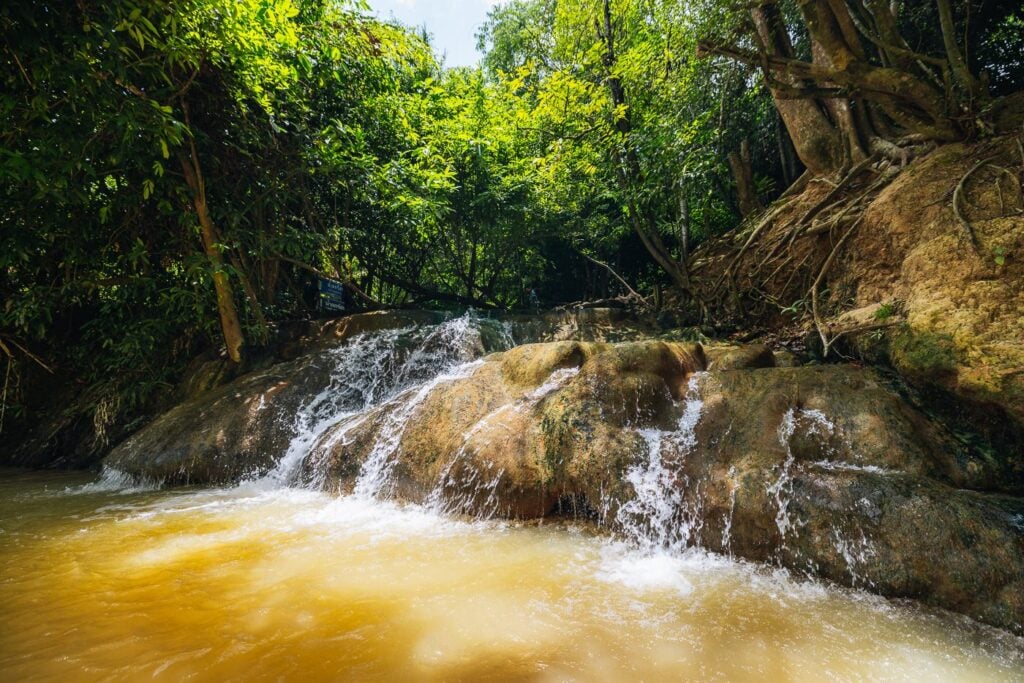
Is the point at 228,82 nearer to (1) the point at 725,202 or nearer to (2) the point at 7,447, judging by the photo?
(2) the point at 7,447

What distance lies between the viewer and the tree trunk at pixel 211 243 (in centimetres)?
588

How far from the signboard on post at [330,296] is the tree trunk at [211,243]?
2273 millimetres

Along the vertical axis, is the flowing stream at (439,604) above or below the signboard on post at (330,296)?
below

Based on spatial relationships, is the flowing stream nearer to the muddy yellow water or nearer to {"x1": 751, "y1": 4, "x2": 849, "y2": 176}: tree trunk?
the muddy yellow water

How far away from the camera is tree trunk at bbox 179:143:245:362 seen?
19.3 feet

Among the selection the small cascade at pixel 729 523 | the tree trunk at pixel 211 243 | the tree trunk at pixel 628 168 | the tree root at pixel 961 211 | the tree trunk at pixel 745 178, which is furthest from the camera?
the tree trunk at pixel 745 178

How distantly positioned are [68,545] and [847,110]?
9107 millimetres

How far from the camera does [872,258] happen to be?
186 inches

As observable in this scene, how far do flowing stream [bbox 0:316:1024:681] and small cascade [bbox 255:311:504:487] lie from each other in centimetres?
214

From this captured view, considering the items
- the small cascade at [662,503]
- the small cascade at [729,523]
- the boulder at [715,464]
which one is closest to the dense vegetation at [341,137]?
the boulder at [715,464]

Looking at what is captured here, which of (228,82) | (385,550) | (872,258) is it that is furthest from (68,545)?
(872,258)

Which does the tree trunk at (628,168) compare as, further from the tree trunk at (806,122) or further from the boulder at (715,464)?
the boulder at (715,464)

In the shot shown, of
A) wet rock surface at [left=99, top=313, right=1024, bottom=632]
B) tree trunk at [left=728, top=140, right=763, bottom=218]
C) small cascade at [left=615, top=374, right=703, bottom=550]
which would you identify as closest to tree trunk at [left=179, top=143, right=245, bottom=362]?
wet rock surface at [left=99, top=313, right=1024, bottom=632]

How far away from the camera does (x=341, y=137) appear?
267 inches
